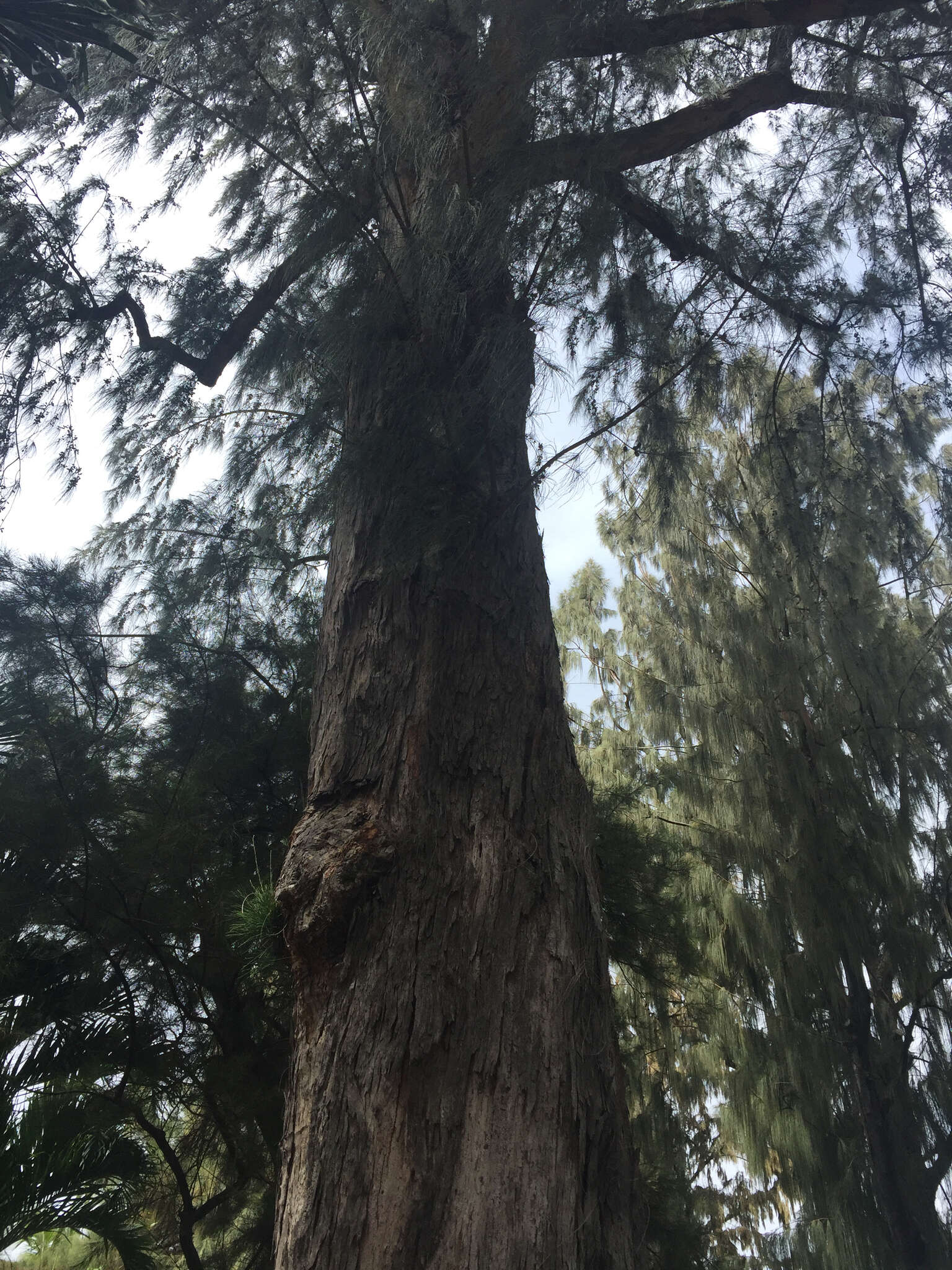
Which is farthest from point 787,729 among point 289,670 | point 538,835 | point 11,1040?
point 11,1040

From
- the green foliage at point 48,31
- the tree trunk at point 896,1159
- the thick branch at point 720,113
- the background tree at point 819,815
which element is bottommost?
the tree trunk at point 896,1159

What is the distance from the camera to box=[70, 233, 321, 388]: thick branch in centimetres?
354

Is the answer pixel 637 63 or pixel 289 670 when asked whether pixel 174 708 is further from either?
pixel 637 63

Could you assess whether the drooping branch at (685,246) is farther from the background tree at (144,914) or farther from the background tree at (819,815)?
the background tree at (144,914)

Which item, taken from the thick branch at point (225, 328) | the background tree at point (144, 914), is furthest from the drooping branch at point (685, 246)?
the background tree at point (144, 914)

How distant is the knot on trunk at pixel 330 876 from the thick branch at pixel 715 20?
9.02 feet

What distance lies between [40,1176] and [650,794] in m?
4.88

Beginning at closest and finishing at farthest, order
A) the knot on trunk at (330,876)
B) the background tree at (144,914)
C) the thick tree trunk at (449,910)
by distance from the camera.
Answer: the thick tree trunk at (449,910), the knot on trunk at (330,876), the background tree at (144,914)

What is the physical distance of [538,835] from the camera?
1.82 metres

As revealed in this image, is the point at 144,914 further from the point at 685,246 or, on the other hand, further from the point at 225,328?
the point at 685,246

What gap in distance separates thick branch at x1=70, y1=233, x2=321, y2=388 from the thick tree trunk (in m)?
1.66

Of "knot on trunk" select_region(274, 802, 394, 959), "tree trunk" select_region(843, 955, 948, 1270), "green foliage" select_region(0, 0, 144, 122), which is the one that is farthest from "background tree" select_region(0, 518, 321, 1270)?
"tree trunk" select_region(843, 955, 948, 1270)

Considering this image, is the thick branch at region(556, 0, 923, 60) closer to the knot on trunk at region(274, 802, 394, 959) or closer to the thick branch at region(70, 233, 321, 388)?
the thick branch at region(70, 233, 321, 388)

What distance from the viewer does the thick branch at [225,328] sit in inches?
139
